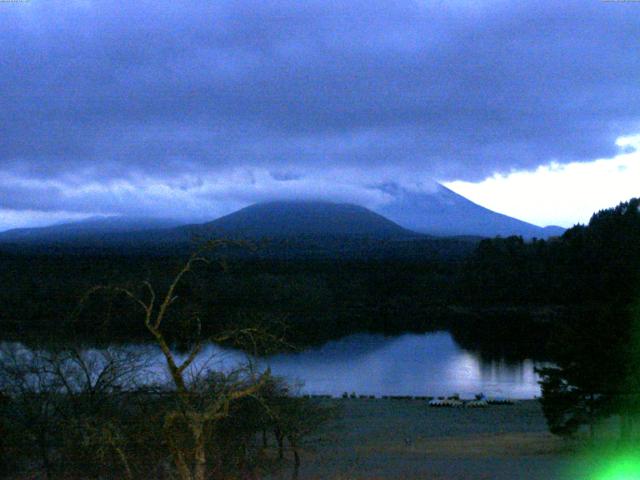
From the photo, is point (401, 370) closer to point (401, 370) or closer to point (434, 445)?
point (401, 370)

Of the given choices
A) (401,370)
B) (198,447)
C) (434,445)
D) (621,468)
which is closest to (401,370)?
(401,370)

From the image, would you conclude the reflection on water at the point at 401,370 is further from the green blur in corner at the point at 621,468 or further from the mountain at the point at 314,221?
the mountain at the point at 314,221

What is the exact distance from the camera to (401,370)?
3272cm

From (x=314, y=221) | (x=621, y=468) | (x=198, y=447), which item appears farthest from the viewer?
(x=314, y=221)

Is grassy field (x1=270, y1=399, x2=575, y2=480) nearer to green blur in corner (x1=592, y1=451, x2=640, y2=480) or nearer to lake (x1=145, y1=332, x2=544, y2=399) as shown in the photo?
green blur in corner (x1=592, y1=451, x2=640, y2=480)

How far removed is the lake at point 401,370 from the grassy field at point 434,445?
3.66 m

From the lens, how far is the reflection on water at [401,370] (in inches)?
1094

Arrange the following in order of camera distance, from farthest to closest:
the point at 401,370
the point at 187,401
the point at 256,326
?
the point at 401,370
the point at 256,326
the point at 187,401

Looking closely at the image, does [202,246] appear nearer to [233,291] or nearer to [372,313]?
[233,291]

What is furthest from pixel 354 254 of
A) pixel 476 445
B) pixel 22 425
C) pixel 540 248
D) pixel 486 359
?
pixel 22 425

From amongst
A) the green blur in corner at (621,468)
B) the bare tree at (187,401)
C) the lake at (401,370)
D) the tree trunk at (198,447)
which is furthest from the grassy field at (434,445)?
the tree trunk at (198,447)

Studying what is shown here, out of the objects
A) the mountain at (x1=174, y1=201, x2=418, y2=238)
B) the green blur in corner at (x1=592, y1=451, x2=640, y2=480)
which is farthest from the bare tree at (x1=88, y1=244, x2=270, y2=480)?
the mountain at (x1=174, y1=201, x2=418, y2=238)

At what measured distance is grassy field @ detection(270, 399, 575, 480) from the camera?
11438mm

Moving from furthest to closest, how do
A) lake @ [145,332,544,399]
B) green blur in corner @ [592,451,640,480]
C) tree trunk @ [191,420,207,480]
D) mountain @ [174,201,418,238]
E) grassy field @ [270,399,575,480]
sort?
mountain @ [174,201,418,238] < lake @ [145,332,544,399] < grassy field @ [270,399,575,480] < green blur in corner @ [592,451,640,480] < tree trunk @ [191,420,207,480]
